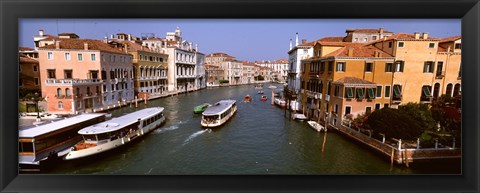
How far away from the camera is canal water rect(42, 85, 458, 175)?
603 cm

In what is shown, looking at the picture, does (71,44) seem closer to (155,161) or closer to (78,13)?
(155,161)

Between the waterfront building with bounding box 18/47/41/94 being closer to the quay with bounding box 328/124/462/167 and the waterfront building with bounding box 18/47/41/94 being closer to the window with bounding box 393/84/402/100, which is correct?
the quay with bounding box 328/124/462/167

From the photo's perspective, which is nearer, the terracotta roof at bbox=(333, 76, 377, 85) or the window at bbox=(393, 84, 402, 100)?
the window at bbox=(393, 84, 402, 100)

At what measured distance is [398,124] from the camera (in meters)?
6.39

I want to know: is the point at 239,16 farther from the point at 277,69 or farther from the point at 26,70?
the point at 277,69

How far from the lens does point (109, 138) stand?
7039 millimetres

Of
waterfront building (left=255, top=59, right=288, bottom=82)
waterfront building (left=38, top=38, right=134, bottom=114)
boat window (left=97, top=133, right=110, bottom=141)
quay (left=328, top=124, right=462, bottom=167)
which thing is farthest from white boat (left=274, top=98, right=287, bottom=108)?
waterfront building (left=255, top=59, right=288, bottom=82)

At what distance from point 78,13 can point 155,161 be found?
5274 mm

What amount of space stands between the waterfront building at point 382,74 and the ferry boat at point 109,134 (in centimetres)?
717

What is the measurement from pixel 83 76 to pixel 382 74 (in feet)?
35.8

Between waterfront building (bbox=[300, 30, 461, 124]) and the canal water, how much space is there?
1378 mm

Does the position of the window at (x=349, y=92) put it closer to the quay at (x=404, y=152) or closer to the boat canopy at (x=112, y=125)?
the quay at (x=404, y=152)

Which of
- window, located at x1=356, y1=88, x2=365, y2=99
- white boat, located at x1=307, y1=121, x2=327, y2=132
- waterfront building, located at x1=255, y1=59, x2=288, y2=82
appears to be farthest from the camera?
waterfront building, located at x1=255, y1=59, x2=288, y2=82

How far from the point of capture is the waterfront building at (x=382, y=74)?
7.29 meters
